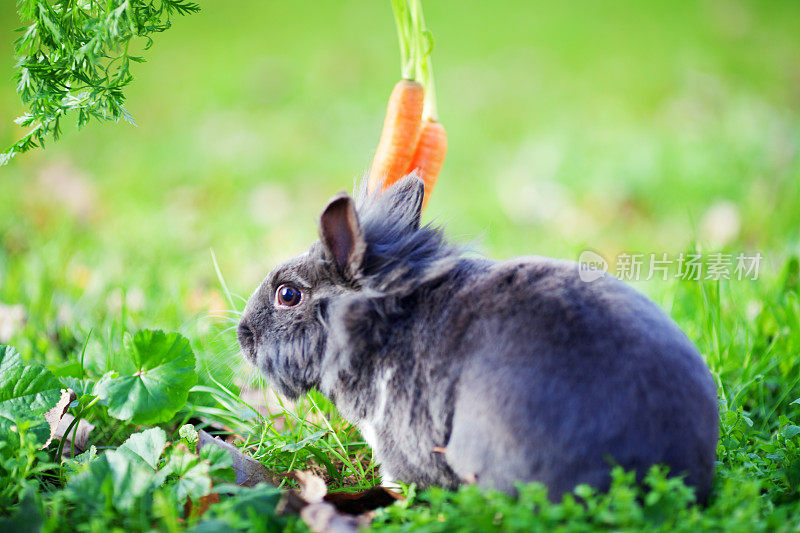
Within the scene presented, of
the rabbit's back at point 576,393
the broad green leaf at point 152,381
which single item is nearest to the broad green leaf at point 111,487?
the broad green leaf at point 152,381

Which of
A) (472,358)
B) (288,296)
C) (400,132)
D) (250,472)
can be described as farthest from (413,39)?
(250,472)

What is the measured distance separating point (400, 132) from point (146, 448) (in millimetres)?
1687

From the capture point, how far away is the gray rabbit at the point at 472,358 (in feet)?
6.45

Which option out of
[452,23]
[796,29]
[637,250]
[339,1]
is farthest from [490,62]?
[637,250]

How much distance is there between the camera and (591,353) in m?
2.01

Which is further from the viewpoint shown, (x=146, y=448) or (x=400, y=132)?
(x=400, y=132)

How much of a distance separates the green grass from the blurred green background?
0.03m

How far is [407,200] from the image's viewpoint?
8.66 feet

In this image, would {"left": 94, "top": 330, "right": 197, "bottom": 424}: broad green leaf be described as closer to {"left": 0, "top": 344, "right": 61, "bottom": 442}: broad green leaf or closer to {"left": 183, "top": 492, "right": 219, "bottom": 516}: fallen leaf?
{"left": 0, "top": 344, "right": 61, "bottom": 442}: broad green leaf

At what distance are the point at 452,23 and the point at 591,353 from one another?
9.64m

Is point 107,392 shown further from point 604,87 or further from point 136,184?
point 604,87

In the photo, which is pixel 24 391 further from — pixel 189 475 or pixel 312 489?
pixel 312 489

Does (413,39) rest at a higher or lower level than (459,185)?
higher

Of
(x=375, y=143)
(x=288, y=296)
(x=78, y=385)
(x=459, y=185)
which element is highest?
(x=375, y=143)
